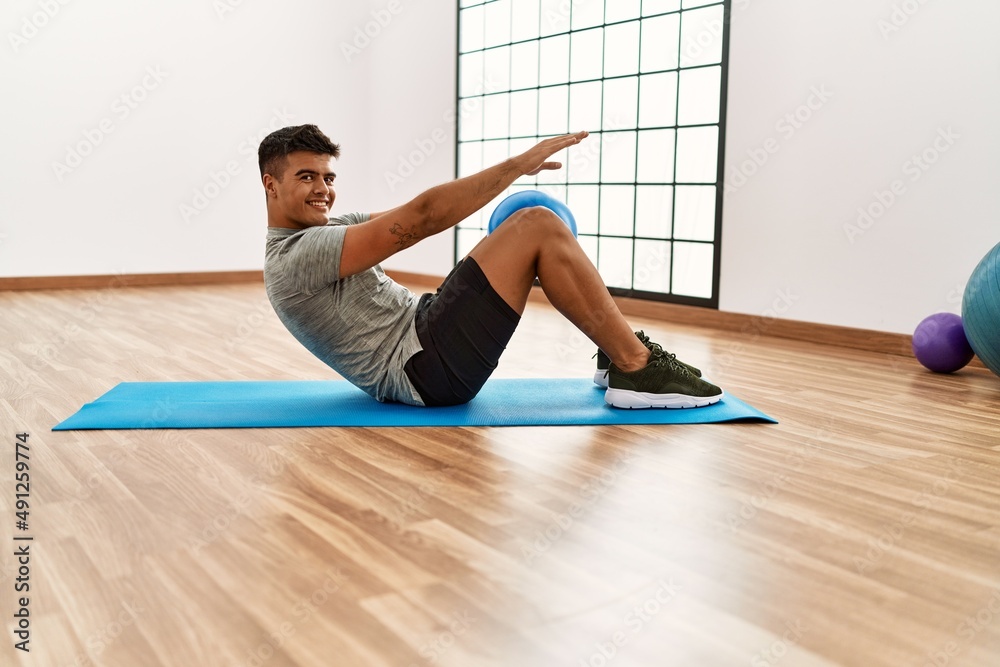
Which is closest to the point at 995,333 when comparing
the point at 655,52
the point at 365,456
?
the point at 365,456

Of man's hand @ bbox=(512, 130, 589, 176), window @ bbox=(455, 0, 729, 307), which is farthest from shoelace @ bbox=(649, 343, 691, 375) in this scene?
window @ bbox=(455, 0, 729, 307)

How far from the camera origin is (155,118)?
22.0 feet

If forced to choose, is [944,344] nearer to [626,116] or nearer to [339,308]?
[339,308]

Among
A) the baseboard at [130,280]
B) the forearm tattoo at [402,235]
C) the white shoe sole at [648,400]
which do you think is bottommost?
the baseboard at [130,280]

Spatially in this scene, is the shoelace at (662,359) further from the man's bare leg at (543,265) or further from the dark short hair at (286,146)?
the dark short hair at (286,146)

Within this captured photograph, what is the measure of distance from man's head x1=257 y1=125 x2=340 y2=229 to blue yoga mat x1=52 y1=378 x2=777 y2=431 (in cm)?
55

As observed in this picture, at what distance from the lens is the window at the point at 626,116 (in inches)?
188

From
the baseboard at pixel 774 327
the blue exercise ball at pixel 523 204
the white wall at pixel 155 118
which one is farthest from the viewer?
the white wall at pixel 155 118

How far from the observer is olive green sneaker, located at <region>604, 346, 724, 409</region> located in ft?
8.14

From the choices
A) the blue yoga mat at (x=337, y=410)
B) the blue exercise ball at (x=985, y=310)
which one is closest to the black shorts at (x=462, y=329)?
the blue yoga mat at (x=337, y=410)

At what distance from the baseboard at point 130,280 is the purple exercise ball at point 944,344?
539cm

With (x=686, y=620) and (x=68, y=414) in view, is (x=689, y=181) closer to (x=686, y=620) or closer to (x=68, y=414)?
(x=68, y=414)

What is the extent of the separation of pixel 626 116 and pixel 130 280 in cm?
397

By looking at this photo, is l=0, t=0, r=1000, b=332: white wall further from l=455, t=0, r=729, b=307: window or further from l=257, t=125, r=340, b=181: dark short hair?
l=257, t=125, r=340, b=181: dark short hair
